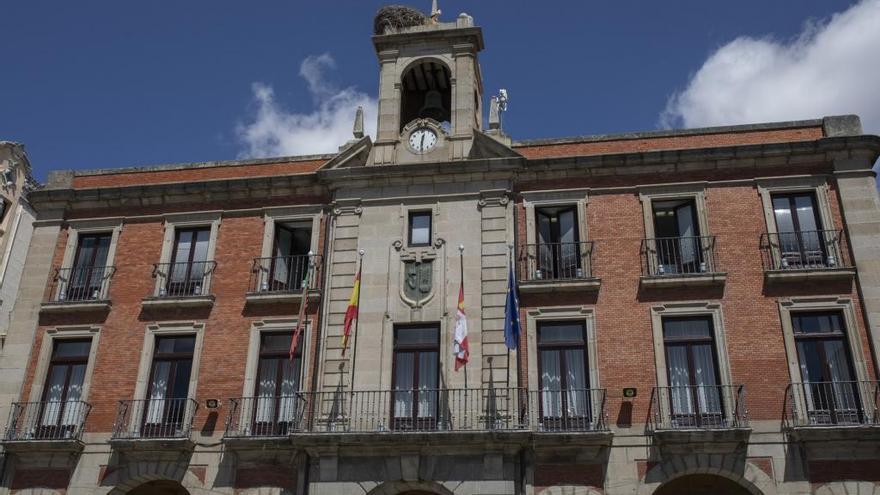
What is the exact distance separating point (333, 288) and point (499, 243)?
4.56 meters

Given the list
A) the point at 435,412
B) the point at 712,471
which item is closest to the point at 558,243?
the point at 435,412

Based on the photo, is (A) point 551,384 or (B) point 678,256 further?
(B) point 678,256

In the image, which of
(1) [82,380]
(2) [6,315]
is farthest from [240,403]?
(2) [6,315]

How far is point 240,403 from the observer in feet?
70.7

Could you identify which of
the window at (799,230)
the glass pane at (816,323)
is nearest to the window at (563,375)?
the glass pane at (816,323)

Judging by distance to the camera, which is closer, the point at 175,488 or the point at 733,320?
the point at 733,320

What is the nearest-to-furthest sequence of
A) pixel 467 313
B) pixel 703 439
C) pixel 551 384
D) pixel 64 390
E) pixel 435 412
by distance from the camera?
1. pixel 703 439
2. pixel 435 412
3. pixel 551 384
4. pixel 467 313
5. pixel 64 390

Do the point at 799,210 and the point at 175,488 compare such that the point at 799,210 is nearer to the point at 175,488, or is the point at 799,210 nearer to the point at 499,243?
the point at 499,243

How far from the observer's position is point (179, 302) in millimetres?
22969

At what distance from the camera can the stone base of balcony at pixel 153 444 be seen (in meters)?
20.7

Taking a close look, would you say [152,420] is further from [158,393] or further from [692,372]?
[692,372]

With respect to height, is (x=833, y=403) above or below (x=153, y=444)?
above

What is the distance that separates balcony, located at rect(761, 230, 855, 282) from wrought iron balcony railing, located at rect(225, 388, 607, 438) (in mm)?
5463

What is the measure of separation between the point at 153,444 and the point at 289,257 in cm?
604
